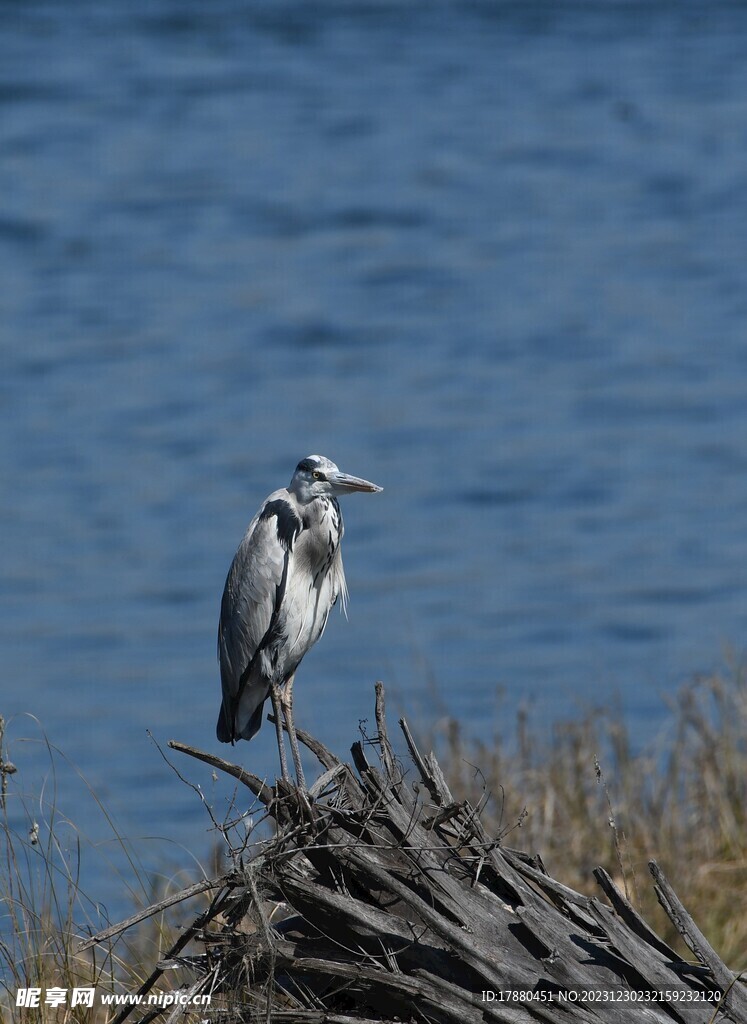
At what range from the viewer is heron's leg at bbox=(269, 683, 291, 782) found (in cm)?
525

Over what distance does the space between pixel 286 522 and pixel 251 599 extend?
323 mm

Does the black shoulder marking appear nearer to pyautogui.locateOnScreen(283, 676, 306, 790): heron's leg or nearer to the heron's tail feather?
pyautogui.locateOnScreen(283, 676, 306, 790): heron's leg

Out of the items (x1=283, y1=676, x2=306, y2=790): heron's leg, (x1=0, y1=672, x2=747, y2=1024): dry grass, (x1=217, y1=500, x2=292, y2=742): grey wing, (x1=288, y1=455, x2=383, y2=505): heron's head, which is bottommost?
(x1=0, y1=672, x2=747, y2=1024): dry grass

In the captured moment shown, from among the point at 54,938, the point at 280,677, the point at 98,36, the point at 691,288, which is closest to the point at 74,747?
the point at 280,677

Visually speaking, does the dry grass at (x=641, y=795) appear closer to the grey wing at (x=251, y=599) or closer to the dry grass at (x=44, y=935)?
the grey wing at (x=251, y=599)

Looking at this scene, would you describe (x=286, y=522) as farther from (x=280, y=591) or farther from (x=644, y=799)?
(x=644, y=799)

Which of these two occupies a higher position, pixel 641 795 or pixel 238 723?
pixel 238 723

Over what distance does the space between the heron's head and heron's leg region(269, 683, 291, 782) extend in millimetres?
709

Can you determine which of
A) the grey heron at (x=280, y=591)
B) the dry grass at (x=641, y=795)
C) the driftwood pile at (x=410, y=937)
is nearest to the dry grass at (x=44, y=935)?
the driftwood pile at (x=410, y=937)

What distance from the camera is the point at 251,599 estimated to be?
5926mm

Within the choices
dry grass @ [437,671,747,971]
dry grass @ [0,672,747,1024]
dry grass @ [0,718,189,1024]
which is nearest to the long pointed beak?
dry grass @ [0,718,189,1024]

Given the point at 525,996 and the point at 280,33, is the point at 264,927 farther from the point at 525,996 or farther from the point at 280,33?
the point at 280,33

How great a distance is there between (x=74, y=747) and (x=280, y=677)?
1020cm

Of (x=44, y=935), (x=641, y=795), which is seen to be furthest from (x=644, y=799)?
(x=44, y=935)
